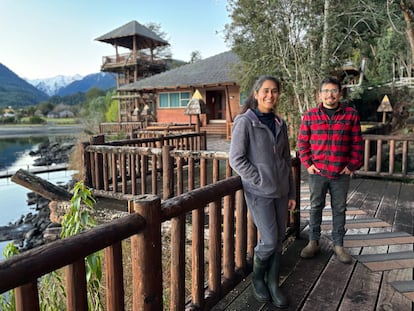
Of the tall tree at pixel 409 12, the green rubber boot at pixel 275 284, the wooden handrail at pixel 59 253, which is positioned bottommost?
the green rubber boot at pixel 275 284

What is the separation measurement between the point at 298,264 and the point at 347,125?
51.2 inches

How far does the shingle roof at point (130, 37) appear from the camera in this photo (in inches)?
998

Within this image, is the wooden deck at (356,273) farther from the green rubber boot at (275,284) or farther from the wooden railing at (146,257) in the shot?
the wooden railing at (146,257)

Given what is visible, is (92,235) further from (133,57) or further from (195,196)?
(133,57)

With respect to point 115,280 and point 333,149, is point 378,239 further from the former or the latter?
point 115,280

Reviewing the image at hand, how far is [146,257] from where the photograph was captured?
5.42ft

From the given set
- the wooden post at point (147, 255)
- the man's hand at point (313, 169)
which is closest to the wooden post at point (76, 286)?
the wooden post at point (147, 255)

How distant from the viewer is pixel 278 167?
2.16m

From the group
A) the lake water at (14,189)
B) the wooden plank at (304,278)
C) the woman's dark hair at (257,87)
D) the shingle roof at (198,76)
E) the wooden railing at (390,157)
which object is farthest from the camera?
the shingle roof at (198,76)

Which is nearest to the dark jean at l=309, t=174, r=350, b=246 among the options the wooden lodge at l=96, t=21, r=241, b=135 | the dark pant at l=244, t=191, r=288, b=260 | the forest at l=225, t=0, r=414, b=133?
the dark pant at l=244, t=191, r=288, b=260

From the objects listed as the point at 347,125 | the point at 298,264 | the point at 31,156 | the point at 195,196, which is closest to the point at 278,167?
the point at 195,196

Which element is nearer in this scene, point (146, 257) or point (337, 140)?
point (146, 257)

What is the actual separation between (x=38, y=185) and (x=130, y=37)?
77.8 ft

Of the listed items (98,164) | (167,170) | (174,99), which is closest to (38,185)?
(98,164)
